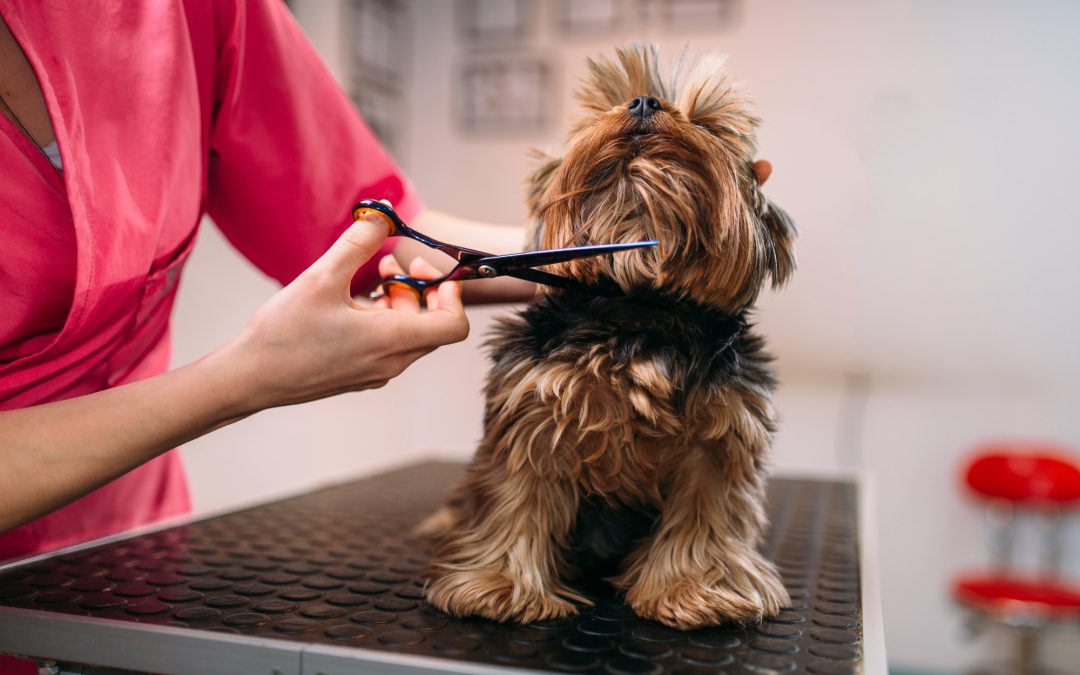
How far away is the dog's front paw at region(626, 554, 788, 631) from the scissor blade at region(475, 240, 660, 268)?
1.11ft

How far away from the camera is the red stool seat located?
2.62 meters

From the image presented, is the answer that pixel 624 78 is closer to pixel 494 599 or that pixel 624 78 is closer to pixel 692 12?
pixel 494 599

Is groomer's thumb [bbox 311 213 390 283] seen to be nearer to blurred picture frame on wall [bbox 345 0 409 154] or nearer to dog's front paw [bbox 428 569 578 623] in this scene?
dog's front paw [bbox 428 569 578 623]

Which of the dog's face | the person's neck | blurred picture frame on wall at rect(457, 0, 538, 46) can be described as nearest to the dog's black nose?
the dog's face

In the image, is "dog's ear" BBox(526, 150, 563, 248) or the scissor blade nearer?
the scissor blade

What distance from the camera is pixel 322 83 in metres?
1.14

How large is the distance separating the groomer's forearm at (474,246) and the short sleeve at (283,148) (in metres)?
0.03

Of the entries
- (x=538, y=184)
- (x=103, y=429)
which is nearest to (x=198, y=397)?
(x=103, y=429)

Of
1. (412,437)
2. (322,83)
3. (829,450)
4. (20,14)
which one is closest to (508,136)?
(412,437)

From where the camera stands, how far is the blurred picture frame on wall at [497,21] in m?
3.60

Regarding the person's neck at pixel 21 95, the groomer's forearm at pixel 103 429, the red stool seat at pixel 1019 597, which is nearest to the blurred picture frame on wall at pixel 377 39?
the person's neck at pixel 21 95

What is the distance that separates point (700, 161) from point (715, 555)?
0.40 metres

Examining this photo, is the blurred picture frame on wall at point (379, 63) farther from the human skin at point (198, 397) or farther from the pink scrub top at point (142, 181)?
the human skin at point (198, 397)

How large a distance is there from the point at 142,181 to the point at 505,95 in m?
2.85
